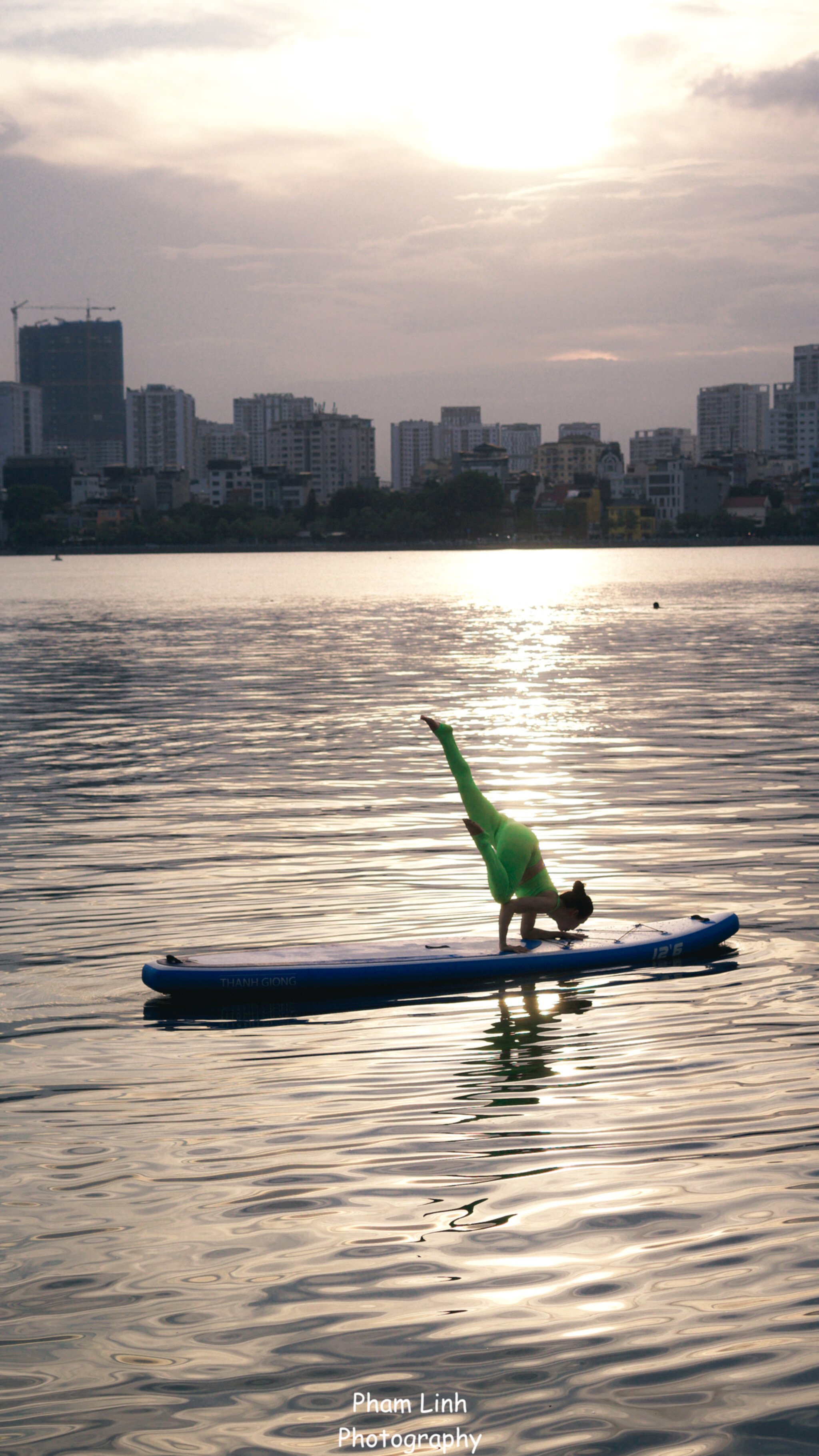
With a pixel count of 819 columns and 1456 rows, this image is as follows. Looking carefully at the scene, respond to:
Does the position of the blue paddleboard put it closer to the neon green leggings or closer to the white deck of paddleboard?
the white deck of paddleboard

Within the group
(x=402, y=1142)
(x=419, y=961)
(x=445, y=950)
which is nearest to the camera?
(x=402, y=1142)

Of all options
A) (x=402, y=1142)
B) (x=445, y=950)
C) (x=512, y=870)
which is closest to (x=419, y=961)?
(x=445, y=950)

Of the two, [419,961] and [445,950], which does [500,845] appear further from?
[419,961]

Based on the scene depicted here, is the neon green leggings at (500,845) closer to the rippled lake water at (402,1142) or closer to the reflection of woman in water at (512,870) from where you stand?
the reflection of woman in water at (512,870)

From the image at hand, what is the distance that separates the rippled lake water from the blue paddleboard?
0.65 feet

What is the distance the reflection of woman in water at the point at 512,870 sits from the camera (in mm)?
12258

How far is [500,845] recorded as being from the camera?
12.3 metres

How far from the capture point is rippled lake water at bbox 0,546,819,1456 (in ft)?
19.4

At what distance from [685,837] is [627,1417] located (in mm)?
12978

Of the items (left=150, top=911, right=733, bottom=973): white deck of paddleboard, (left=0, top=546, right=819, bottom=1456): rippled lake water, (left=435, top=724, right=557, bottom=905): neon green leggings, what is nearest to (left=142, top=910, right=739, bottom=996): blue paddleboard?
(left=150, top=911, right=733, bottom=973): white deck of paddleboard

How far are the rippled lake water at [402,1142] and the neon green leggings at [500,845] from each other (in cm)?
84

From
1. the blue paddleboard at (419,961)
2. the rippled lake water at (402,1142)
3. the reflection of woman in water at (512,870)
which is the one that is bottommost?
the rippled lake water at (402,1142)

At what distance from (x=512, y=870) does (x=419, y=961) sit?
1.12m

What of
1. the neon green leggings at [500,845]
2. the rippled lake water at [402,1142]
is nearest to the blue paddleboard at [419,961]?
the rippled lake water at [402,1142]
